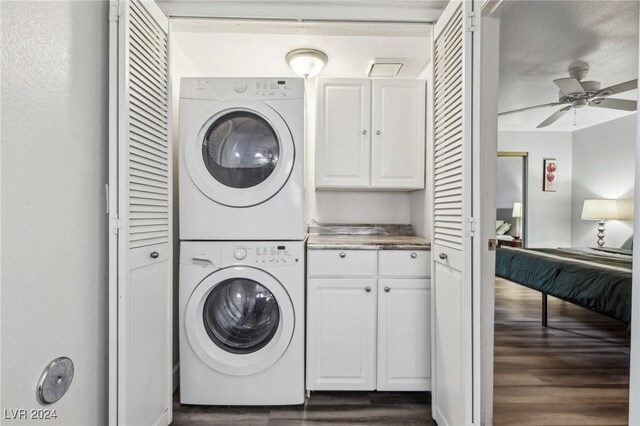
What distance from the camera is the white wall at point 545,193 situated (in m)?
5.47

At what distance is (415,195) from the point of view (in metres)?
2.54

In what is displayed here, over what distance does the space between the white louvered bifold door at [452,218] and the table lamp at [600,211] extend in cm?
455

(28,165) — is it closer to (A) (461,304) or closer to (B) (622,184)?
(A) (461,304)

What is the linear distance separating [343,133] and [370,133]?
0.18 meters

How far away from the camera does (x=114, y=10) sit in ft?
4.26

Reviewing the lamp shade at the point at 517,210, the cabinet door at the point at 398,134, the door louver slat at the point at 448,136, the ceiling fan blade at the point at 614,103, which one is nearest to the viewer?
the door louver slat at the point at 448,136

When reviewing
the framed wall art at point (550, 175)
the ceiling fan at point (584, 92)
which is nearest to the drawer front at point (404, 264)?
the ceiling fan at point (584, 92)

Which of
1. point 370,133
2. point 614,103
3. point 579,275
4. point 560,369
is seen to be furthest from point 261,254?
point 614,103

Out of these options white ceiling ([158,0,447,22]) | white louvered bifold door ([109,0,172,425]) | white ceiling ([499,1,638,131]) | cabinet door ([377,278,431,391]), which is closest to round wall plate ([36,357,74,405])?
white louvered bifold door ([109,0,172,425])

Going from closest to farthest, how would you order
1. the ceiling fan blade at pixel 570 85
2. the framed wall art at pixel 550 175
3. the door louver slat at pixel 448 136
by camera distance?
the door louver slat at pixel 448 136 → the ceiling fan blade at pixel 570 85 → the framed wall art at pixel 550 175

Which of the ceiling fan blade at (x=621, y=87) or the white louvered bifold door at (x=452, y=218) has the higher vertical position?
the ceiling fan blade at (x=621, y=87)

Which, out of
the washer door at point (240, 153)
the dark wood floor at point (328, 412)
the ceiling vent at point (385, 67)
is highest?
the ceiling vent at point (385, 67)

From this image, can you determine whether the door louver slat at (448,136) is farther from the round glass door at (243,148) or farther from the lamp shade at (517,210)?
the lamp shade at (517,210)

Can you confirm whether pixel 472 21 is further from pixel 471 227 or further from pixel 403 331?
pixel 403 331
